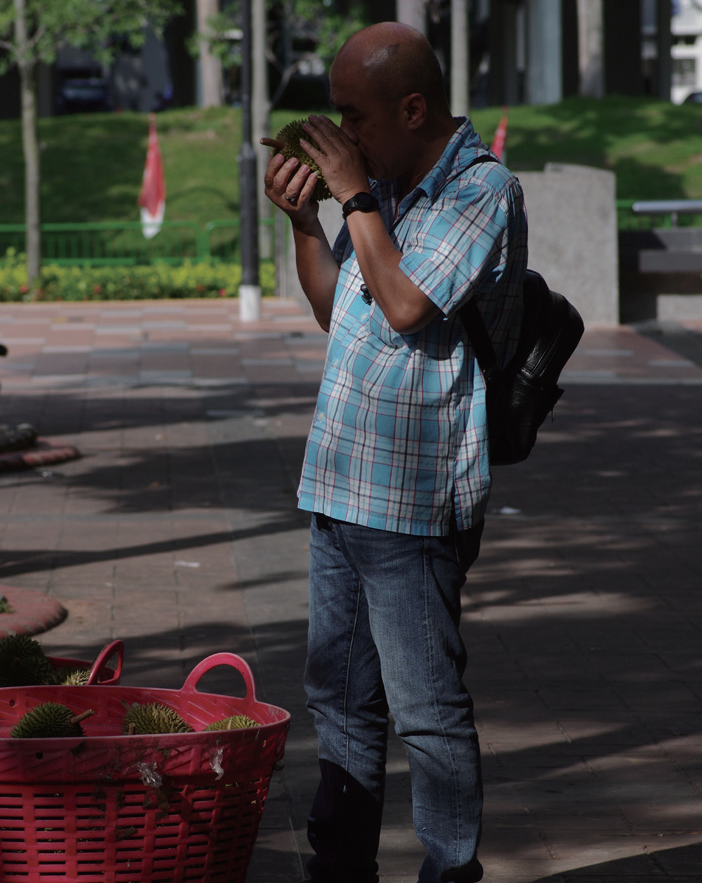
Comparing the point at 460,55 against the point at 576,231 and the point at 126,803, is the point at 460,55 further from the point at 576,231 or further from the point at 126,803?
the point at 126,803

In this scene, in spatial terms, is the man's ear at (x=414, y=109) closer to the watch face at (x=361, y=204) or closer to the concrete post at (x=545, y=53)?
the watch face at (x=361, y=204)

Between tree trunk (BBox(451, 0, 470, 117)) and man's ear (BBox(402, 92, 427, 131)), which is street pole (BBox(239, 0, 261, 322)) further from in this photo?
man's ear (BBox(402, 92, 427, 131))

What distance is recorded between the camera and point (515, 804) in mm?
3691

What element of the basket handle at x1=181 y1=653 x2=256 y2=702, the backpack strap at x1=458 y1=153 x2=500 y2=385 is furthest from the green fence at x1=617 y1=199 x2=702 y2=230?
the basket handle at x1=181 y1=653 x2=256 y2=702

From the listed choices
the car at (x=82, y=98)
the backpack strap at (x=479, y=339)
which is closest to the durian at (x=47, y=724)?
the backpack strap at (x=479, y=339)

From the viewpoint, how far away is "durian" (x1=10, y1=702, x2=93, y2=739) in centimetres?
249

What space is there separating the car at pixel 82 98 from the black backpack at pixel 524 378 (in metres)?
A: 42.5

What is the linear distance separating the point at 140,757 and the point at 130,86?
54.3 metres

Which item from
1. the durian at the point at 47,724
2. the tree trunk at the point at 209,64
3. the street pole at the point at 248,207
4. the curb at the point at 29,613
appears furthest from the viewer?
the tree trunk at the point at 209,64

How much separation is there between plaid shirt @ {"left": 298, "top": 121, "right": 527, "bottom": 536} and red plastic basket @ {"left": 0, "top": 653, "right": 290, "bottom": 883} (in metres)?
0.50

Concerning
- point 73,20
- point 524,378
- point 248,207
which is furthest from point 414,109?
point 73,20

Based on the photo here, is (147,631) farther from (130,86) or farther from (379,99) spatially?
(130,86)

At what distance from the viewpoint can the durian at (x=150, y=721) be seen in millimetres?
2602

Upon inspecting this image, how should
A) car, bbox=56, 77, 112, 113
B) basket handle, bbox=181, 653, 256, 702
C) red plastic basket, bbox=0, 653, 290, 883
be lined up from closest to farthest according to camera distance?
red plastic basket, bbox=0, 653, 290, 883, basket handle, bbox=181, 653, 256, 702, car, bbox=56, 77, 112, 113
